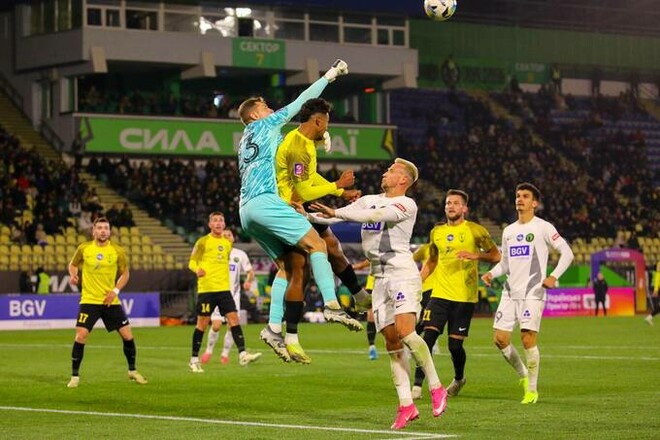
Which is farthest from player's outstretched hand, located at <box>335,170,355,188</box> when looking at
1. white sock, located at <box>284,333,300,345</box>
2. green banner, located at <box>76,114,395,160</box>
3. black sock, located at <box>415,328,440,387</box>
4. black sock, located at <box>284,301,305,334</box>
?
green banner, located at <box>76,114,395,160</box>

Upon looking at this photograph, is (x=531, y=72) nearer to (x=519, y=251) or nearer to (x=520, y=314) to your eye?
(x=519, y=251)

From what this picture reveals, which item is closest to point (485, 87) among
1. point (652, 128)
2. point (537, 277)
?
point (652, 128)

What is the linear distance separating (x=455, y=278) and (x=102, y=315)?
582 cm

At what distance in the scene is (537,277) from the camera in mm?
16797

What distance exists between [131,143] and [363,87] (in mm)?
11206

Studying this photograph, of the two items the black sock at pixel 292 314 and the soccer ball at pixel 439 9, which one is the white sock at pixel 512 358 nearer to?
the soccer ball at pixel 439 9

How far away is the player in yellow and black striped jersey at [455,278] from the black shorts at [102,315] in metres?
5.10

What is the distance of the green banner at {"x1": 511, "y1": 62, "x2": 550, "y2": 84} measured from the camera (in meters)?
67.1

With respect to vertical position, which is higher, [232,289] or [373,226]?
[373,226]

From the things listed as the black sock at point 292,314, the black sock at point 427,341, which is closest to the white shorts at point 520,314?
the black sock at point 427,341

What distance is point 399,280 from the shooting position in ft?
45.8

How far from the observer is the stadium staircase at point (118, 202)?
43312mm

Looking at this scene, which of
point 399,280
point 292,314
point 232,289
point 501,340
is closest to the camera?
point 292,314

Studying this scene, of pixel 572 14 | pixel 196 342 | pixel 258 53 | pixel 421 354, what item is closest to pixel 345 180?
pixel 421 354
